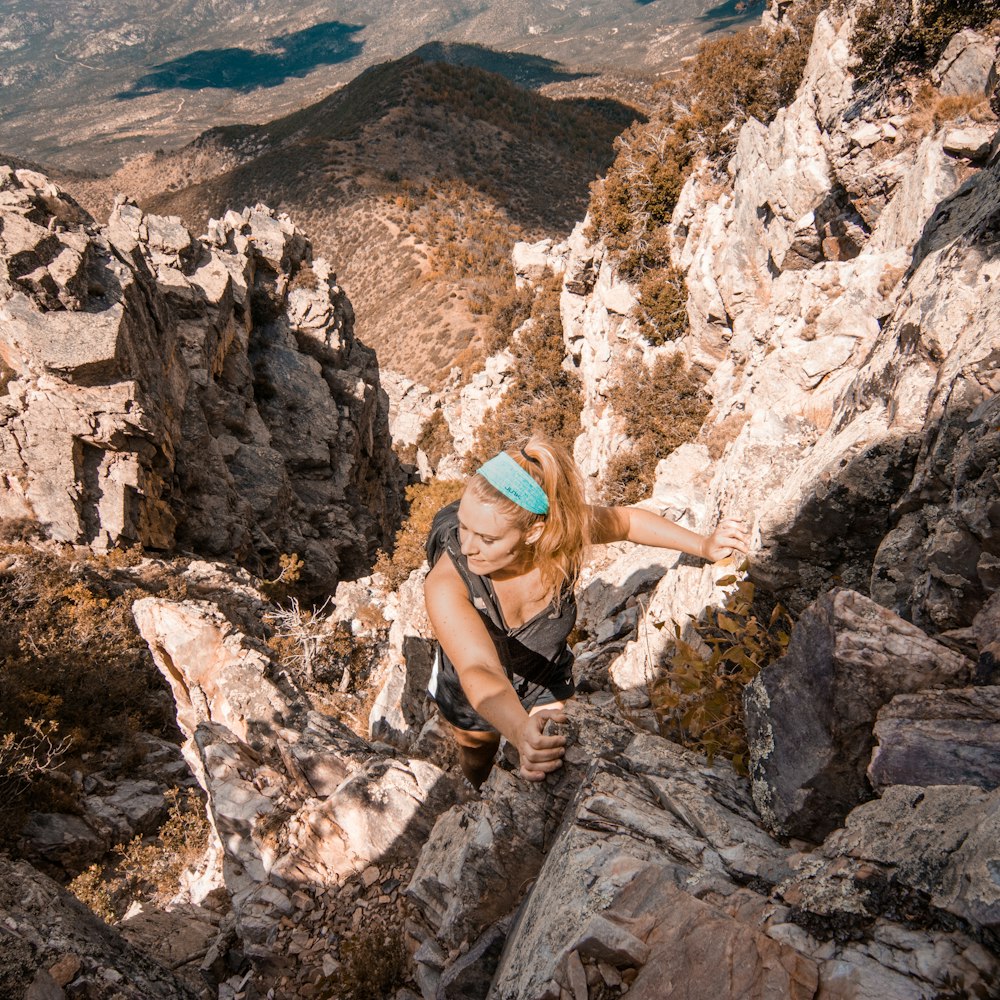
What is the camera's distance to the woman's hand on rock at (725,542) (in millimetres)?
3648

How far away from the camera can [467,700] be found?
3.85 metres

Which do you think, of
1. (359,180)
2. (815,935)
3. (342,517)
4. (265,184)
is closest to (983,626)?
(815,935)

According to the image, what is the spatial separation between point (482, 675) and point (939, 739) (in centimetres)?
175

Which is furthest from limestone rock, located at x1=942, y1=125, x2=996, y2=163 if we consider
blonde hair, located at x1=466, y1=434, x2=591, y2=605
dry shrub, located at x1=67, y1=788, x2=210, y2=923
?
dry shrub, located at x1=67, y1=788, x2=210, y2=923

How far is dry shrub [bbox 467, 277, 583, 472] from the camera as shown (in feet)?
88.9

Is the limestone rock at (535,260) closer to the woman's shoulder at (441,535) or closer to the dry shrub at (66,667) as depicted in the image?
the dry shrub at (66,667)

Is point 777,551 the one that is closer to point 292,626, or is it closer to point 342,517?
point 292,626

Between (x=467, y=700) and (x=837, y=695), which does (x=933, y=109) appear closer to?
(x=837, y=695)

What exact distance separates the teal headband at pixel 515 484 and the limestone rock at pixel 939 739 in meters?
1.70

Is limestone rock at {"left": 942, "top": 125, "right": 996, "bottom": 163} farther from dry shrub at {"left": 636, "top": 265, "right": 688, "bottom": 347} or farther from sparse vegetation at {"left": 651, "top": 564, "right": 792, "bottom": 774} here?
dry shrub at {"left": 636, "top": 265, "right": 688, "bottom": 347}

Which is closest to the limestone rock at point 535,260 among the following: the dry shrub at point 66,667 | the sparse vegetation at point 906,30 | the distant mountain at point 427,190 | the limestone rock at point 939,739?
the distant mountain at point 427,190

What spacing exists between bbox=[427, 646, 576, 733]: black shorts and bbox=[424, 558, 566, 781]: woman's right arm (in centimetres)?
108

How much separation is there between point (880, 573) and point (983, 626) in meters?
0.87

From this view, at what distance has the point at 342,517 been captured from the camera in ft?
86.3
